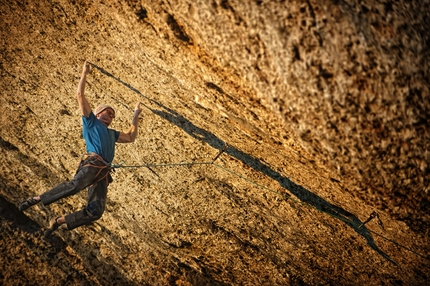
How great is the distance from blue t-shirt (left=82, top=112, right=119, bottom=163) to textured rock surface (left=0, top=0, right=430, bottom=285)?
0.71 meters

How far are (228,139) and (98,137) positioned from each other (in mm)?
1998

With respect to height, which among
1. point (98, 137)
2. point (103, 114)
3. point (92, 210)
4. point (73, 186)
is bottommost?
point (92, 210)

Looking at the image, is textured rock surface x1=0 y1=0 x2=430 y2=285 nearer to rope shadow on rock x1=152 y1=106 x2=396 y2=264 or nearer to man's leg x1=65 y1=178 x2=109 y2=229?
rope shadow on rock x1=152 y1=106 x2=396 y2=264

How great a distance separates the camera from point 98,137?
418cm

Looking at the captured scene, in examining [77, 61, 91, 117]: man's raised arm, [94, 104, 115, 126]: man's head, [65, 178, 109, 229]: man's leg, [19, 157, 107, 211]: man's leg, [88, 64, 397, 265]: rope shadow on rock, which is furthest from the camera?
[88, 64, 397, 265]: rope shadow on rock

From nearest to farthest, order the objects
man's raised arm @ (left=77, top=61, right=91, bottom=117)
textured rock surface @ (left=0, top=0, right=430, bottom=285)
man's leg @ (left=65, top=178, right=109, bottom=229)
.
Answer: textured rock surface @ (left=0, top=0, right=430, bottom=285)
man's raised arm @ (left=77, top=61, right=91, bottom=117)
man's leg @ (left=65, top=178, right=109, bottom=229)

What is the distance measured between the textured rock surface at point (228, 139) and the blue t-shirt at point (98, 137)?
0.71 meters

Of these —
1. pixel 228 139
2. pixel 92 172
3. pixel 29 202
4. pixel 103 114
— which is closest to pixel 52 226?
pixel 29 202

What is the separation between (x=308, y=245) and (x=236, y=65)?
146 inches

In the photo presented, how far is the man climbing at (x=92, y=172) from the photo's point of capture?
4.00 metres

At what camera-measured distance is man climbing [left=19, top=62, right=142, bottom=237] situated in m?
4.00

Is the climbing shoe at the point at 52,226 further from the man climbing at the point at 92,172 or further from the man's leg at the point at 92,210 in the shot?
the man's leg at the point at 92,210

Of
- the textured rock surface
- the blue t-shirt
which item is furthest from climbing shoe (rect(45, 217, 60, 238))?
the blue t-shirt

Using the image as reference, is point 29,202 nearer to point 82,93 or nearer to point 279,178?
point 82,93
